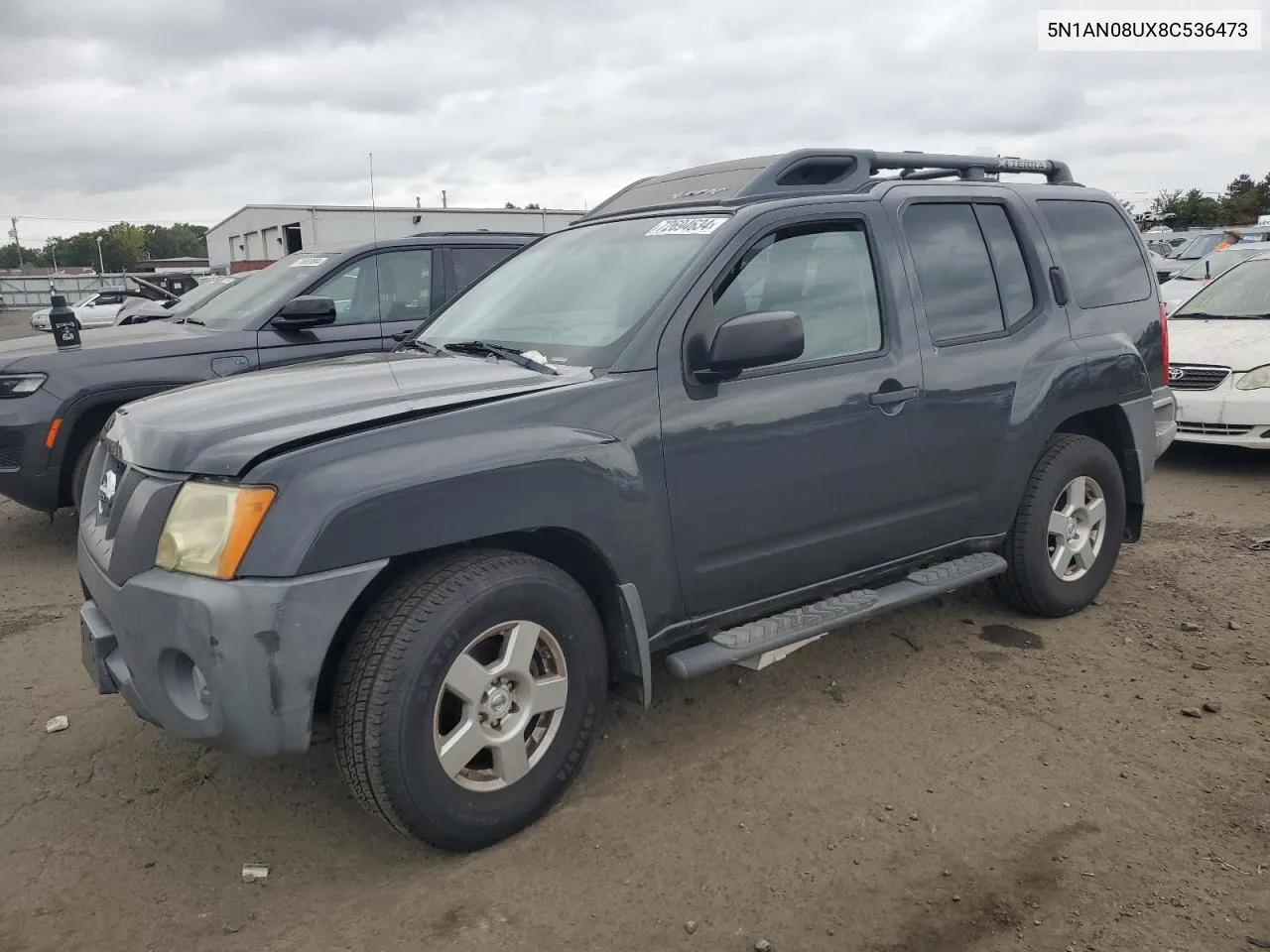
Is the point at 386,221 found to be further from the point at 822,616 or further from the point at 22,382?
the point at 822,616

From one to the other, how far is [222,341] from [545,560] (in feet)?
12.9

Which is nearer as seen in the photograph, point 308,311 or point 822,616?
point 822,616

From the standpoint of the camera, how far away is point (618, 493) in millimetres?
2922

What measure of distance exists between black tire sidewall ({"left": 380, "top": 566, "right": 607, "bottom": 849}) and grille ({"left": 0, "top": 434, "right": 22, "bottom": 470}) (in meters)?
4.02

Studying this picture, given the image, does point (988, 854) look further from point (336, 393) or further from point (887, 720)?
point (336, 393)

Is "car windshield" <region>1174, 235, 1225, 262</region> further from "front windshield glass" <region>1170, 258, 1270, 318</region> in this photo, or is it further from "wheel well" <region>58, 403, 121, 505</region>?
"wheel well" <region>58, 403, 121, 505</region>

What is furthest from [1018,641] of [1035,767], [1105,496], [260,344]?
[260,344]

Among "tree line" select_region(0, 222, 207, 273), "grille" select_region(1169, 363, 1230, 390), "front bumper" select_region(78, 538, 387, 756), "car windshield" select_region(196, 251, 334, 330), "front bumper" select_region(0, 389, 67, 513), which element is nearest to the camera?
"front bumper" select_region(78, 538, 387, 756)

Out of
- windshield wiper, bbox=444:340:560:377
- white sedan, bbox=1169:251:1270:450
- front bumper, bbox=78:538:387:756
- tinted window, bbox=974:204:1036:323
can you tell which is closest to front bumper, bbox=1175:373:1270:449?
white sedan, bbox=1169:251:1270:450

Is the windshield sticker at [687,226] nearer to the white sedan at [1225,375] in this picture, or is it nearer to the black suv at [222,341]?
the black suv at [222,341]

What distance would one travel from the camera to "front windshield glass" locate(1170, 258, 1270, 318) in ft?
26.1

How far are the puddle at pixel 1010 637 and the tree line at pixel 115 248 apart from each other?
10536cm

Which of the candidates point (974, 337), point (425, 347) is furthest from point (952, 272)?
point (425, 347)

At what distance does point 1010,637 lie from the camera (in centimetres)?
433
